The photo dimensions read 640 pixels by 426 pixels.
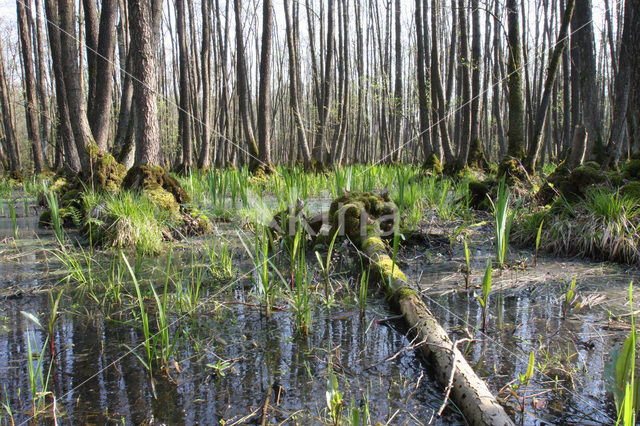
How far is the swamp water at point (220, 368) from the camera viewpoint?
5.16 feet

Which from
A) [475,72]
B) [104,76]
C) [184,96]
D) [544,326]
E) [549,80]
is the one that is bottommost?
[544,326]

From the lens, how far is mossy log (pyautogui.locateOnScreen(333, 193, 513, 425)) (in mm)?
1374

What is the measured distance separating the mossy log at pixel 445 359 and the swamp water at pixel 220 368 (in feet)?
0.30

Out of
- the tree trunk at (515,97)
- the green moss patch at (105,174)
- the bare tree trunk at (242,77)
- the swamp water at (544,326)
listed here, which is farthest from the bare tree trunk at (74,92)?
the tree trunk at (515,97)

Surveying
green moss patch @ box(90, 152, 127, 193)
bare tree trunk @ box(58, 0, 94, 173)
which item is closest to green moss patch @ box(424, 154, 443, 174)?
green moss patch @ box(90, 152, 127, 193)

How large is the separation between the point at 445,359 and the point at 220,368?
38.4 inches

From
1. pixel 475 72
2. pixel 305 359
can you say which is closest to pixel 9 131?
pixel 475 72

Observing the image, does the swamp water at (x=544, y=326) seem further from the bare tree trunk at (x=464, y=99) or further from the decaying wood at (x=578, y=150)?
the bare tree trunk at (x=464, y=99)

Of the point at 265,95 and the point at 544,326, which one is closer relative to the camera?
the point at 544,326

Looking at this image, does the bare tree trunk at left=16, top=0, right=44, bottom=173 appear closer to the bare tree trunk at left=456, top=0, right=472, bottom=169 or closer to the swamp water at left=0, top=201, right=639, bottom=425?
the bare tree trunk at left=456, top=0, right=472, bottom=169

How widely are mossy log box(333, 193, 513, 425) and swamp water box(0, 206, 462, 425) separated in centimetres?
9

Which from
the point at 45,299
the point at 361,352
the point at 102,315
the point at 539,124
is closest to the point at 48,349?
the point at 102,315

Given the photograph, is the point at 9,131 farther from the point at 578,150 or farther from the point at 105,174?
the point at 578,150

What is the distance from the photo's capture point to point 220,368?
1838 millimetres
